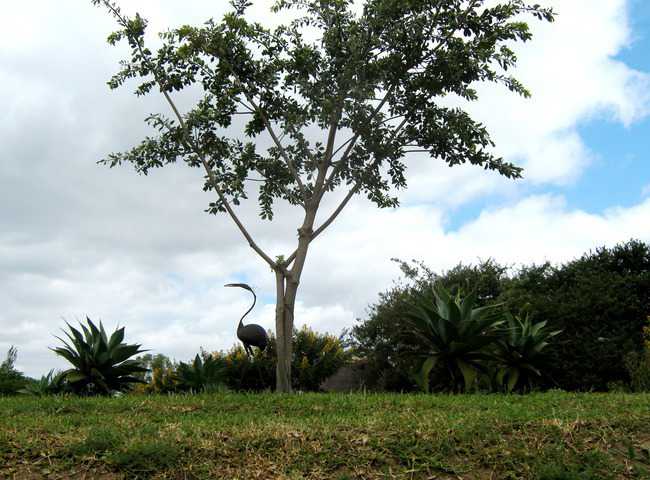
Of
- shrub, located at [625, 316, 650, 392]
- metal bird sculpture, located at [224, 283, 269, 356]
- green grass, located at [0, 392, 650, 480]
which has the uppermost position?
metal bird sculpture, located at [224, 283, 269, 356]

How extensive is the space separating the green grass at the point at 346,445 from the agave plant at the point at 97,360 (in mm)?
4291

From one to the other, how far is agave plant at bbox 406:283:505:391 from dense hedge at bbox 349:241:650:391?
5.17 meters

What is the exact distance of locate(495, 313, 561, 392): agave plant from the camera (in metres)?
12.6

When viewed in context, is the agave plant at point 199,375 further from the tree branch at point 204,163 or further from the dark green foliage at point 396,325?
the dark green foliage at point 396,325

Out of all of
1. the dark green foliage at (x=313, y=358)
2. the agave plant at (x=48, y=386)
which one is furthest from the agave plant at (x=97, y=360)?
the dark green foliage at (x=313, y=358)

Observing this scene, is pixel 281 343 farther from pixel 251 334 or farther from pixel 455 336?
pixel 455 336

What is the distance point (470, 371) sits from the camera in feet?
37.5

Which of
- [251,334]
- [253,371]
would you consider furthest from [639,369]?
[253,371]

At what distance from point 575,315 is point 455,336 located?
30.4 ft

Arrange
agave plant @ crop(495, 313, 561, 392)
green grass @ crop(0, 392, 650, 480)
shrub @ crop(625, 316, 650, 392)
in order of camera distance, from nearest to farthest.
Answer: green grass @ crop(0, 392, 650, 480) < agave plant @ crop(495, 313, 561, 392) < shrub @ crop(625, 316, 650, 392)

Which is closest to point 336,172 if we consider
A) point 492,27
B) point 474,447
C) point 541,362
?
point 492,27

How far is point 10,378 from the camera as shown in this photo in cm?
1761

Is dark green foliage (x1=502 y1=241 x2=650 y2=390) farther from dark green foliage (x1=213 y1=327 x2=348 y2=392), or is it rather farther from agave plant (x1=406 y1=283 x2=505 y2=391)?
agave plant (x1=406 y1=283 x2=505 y2=391)

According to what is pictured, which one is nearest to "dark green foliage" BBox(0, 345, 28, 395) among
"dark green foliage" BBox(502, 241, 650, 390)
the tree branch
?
the tree branch
